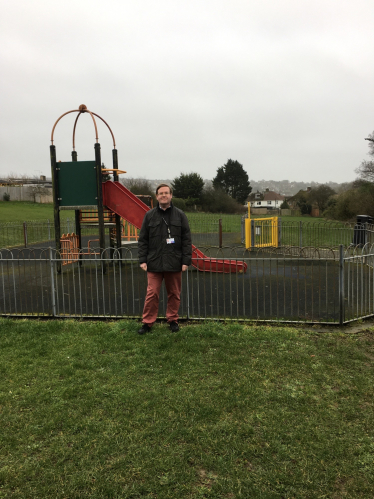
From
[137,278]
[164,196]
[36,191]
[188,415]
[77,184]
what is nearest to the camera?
[188,415]

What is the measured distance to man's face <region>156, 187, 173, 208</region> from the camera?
525 centimetres

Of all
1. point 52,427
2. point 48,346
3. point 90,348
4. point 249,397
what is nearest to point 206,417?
point 249,397

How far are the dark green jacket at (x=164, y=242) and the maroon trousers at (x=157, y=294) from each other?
0.45ft

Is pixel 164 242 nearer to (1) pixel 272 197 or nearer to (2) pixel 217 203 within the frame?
(2) pixel 217 203

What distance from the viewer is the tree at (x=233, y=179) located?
2918 inches

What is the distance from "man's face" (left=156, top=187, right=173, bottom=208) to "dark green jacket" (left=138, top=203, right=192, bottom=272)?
0.10 meters

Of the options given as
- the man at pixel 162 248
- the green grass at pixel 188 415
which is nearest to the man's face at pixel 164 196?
the man at pixel 162 248

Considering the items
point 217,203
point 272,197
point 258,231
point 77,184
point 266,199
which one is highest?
point 272,197

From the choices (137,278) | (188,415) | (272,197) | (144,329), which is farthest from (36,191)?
(272,197)

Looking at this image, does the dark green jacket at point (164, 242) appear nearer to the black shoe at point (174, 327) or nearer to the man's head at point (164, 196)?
the man's head at point (164, 196)

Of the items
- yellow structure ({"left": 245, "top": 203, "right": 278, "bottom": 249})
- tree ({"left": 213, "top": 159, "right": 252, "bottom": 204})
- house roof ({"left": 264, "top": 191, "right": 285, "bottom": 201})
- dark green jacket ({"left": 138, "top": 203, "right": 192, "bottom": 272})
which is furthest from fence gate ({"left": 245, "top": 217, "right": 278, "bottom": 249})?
house roof ({"left": 264, "top": 191, "right": 285, "bottom": 201})

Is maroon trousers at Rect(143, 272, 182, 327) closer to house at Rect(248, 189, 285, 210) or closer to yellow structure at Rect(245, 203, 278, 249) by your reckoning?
yellow structure at Rect(245, 203, 278, 249)

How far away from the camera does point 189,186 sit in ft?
172

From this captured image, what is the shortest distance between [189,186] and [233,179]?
2407 centimetres
